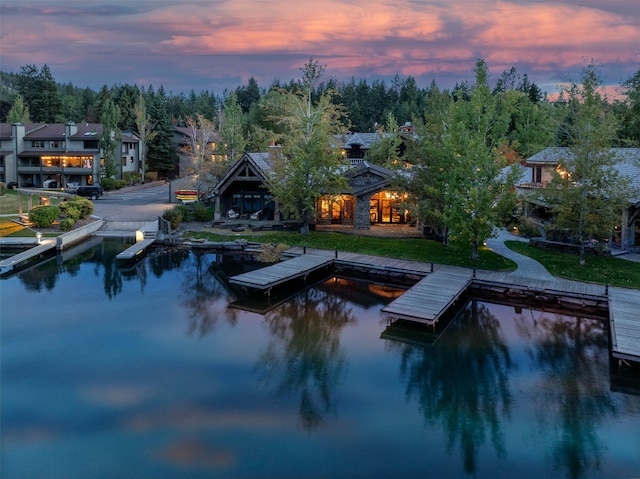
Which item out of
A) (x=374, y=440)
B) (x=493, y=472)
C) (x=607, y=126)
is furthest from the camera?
(x=607, y=126)

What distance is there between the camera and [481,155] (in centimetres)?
2509

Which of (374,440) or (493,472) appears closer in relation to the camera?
(493,472)

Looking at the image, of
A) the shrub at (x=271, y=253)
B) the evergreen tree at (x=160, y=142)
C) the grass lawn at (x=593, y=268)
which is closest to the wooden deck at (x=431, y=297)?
the grass lawn at (x=593, y=268)

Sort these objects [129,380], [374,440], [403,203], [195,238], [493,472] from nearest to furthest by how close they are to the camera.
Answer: [493,472] → [374,440] → [129,380] → [403,203] → [195,238]

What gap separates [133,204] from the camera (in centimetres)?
4638

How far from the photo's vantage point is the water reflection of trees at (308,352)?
14.1 m

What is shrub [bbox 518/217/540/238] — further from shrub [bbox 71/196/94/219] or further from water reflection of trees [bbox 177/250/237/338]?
shrub [bbox 71/196/94/219]

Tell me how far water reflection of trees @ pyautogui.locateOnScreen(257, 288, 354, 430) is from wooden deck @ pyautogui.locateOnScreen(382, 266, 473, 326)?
2329 millimetres

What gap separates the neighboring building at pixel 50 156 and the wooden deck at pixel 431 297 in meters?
46.4

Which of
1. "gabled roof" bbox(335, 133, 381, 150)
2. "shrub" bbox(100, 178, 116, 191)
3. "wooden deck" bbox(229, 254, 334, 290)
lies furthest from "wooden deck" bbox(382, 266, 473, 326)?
"shrub" bbox(100, 178, 116, 191)

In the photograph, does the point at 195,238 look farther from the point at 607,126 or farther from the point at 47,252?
the point at 607,126

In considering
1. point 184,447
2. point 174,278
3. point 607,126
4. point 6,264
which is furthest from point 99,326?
point 607,126

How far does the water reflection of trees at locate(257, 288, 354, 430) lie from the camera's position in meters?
14.1

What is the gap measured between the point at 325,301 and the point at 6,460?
14002 millimetres
